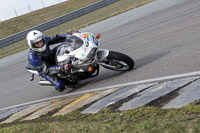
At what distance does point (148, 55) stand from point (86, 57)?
1950 millimetres

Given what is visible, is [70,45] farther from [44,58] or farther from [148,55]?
[148,55]

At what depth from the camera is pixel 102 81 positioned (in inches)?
317

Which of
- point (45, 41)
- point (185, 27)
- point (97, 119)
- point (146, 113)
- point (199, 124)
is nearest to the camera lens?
point (199, 124)

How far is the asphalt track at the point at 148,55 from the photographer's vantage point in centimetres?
717

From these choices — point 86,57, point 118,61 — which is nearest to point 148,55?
point 118,61

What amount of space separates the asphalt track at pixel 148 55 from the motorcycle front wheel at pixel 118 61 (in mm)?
150

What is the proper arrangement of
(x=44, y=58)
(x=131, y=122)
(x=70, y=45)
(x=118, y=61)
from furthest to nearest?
(x=44, y=58) → (x=70, y=45) → (x=118, y=61) → (x=131, y=122)

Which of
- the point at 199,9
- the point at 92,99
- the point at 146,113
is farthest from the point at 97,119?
the point at 199,9

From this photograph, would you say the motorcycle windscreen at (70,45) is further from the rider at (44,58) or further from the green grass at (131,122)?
the green grass at (131,122)

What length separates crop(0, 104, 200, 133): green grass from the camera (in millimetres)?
3926

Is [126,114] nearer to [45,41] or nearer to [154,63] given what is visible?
[154,63]

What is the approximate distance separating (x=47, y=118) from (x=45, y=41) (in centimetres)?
229

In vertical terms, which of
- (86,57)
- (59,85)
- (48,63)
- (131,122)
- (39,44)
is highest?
(39,44)

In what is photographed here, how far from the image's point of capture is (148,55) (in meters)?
8.66
